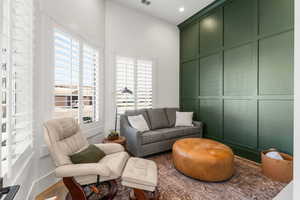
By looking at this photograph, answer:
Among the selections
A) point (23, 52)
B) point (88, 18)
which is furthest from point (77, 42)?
point (23, 52)

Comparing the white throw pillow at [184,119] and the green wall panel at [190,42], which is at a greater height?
the green wall panel at [190,42]

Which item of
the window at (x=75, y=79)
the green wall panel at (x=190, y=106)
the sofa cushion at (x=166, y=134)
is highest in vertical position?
the window at (x=75, y=79)

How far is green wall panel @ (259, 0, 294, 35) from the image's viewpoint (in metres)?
2.22

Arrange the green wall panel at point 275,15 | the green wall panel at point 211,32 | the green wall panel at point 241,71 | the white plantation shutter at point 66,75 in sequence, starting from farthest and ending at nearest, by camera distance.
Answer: the green wall panel at point 211,32 → the green wall panel at point 241,71 → the green wall panel at point 275,15 → the white plantation shutter at point 66,75

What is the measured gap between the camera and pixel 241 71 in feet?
9.43

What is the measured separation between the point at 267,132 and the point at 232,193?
143cm

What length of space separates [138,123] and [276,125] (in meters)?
2.59

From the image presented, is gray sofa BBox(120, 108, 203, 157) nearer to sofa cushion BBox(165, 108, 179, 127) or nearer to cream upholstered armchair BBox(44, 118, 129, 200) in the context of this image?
sofa cushion BBox(165, 108, 179, 127)

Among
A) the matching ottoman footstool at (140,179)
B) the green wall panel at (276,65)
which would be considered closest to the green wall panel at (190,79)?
the green wall panel at (276,65)

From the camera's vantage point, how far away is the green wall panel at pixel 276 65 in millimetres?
2223

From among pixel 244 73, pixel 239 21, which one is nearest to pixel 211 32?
pixel 239 21

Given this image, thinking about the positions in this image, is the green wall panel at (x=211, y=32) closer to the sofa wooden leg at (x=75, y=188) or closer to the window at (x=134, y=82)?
the window at (x=134, y=82)

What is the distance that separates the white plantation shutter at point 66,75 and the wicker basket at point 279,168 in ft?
10.9

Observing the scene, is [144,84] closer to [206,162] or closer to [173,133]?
[173,133]
